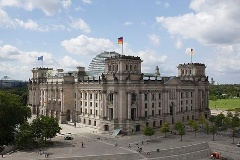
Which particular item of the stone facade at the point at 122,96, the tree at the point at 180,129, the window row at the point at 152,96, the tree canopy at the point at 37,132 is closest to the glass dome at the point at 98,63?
the stone facade at the point at 122,96

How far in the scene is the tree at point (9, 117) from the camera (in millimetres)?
85812

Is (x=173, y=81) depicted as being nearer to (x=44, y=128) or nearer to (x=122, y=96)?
(x=122, y=96)

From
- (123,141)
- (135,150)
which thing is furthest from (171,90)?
(135,150)

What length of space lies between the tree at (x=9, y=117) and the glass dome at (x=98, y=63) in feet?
153

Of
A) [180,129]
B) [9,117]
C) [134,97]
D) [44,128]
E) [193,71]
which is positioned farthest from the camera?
[193,71]

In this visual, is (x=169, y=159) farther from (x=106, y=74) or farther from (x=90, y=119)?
(x=90, y=119)

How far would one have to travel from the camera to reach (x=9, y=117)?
87.4 m

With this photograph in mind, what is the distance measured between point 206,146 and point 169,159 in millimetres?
16987

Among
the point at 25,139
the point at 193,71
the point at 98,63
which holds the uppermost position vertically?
the point at 98,63

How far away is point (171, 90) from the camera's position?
116250 millimetres

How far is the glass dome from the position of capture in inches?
5223

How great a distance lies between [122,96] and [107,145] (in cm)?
1989

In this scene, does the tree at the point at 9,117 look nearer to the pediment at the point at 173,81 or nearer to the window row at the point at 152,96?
the window row at the point at 152,96

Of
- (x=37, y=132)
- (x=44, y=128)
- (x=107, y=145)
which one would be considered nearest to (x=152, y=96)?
(x=107, y=145)
